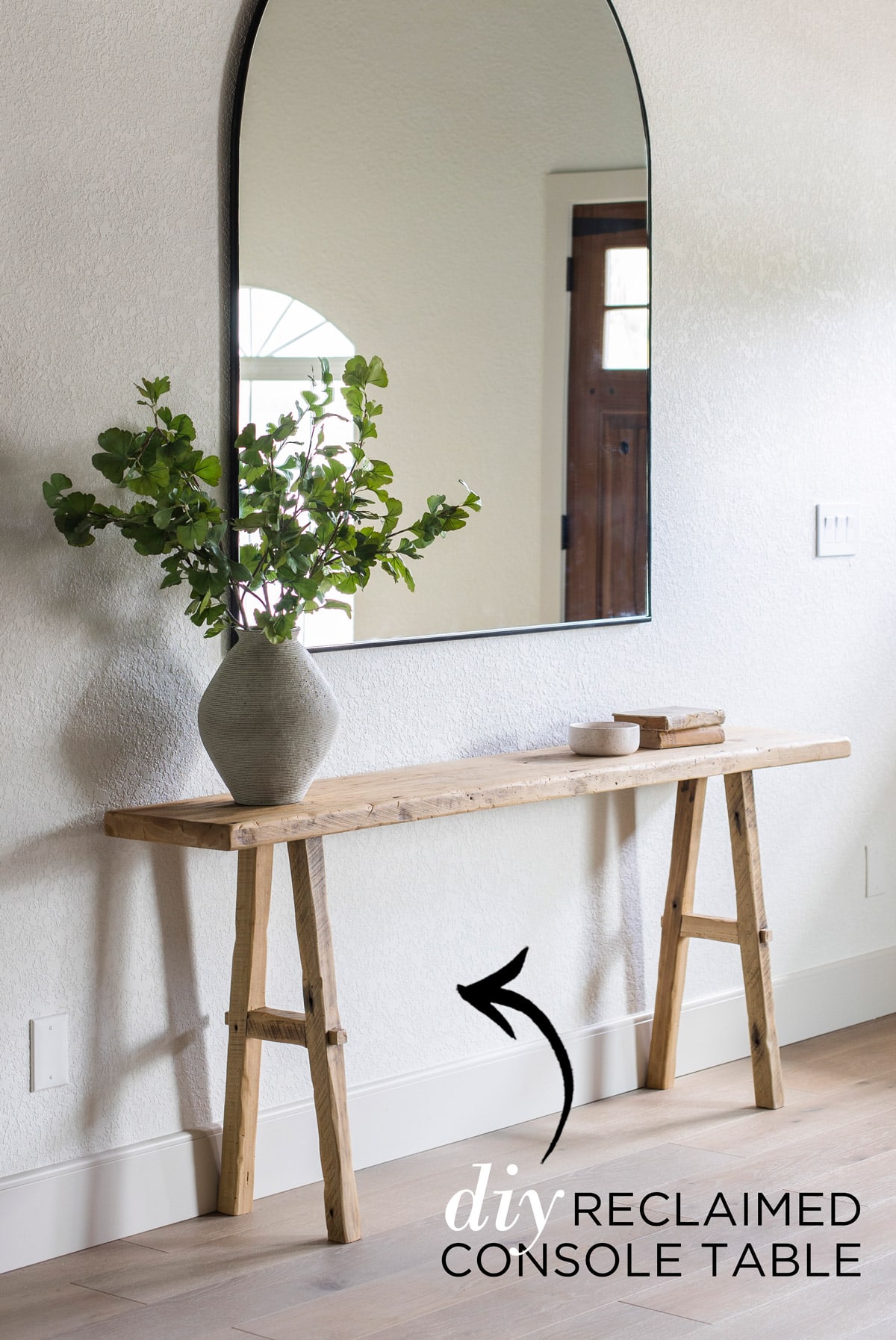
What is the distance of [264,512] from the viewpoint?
223 centimetres

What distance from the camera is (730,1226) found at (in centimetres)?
232

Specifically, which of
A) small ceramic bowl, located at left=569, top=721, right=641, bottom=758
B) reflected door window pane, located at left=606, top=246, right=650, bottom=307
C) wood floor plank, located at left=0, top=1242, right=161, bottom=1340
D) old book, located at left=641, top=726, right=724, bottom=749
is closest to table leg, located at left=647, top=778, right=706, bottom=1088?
old book, located at left=641, top=726, right=724, bottom=749

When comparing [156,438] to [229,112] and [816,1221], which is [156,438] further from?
[816,1221]

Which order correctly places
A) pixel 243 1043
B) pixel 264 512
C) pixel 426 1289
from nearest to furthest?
pixel 426 1289
pixel 264 512
pixel 243 1043

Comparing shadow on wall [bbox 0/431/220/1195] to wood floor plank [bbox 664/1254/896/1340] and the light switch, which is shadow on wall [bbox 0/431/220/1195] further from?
the light switch

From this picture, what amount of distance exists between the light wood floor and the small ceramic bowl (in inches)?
26.1

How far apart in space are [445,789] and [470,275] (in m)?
0.90

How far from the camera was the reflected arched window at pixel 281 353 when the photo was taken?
239 cm

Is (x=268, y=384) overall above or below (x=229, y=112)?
below

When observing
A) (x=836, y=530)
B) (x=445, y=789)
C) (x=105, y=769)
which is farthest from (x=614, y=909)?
(x=105, y=769)

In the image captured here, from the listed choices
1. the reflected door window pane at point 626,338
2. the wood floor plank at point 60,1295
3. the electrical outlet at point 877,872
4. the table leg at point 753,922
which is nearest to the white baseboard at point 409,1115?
the wood floor plank at point 60,1295

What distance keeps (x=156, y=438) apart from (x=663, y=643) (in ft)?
4.11

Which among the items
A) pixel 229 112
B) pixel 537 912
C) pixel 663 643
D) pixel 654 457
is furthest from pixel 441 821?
pixel 229 112

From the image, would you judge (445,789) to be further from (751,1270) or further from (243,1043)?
(751,1270)
